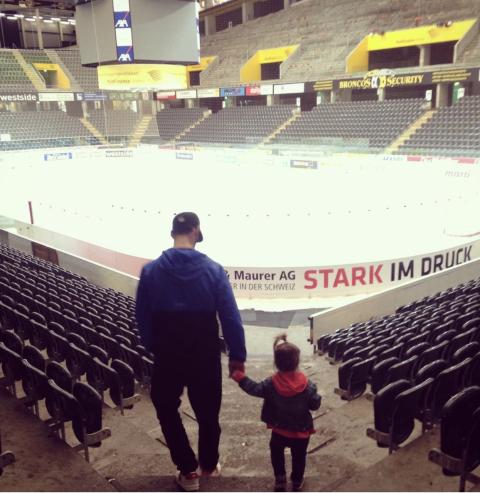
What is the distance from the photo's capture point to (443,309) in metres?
6.82

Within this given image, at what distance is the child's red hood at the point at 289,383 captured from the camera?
2.96 meters

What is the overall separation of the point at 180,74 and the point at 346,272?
30.7ft

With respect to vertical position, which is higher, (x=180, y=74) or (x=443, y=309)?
(x=180, y=74)

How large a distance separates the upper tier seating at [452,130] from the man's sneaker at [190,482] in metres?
22.5

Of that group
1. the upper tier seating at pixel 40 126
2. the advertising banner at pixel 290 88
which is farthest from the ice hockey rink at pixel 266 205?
the upper tier seating at pixel 40 126

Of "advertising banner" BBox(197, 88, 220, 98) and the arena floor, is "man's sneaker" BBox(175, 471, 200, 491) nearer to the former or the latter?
the arena floor

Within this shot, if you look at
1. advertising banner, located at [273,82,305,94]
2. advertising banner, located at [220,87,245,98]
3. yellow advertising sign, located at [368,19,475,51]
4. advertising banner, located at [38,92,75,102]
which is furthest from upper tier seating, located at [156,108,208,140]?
yellow advertising sign, located at [368,19,475,51]

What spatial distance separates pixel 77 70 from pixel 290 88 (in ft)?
73.5

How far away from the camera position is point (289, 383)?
2.97 m

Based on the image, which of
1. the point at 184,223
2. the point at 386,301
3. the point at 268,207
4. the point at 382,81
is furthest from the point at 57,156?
the point at 184,223

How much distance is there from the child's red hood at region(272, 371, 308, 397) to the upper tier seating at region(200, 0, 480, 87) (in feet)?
91.5

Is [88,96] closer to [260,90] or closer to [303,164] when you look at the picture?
[260,90]

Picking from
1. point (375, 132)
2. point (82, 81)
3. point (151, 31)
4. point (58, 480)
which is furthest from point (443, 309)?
point (82, 81)

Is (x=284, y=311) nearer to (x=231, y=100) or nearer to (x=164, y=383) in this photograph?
(x=164, y=383)
